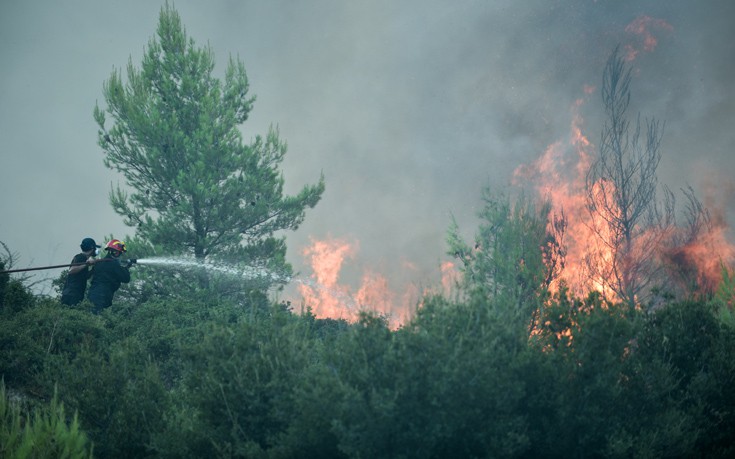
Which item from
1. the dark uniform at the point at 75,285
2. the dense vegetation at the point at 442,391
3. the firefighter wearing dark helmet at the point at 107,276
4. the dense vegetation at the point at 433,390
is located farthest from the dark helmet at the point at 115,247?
the dense vegetation at the point at 442,391

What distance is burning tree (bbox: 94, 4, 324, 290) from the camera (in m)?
21.2

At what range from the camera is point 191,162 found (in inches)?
841

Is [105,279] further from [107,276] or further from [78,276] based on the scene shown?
[78,276]

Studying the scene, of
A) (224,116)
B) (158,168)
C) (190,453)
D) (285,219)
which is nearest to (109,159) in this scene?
(158,168)

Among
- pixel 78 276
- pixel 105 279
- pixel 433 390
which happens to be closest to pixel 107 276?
pixel 105 279

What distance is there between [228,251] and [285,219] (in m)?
2.35

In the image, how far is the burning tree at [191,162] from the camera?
21.2m

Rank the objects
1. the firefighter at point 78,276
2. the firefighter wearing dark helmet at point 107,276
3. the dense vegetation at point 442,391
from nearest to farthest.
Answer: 1. the dense vegetation at point 442,391
2. the firefighter at point 78,276
3. the firefighter wearing dark helmet at point 107,276

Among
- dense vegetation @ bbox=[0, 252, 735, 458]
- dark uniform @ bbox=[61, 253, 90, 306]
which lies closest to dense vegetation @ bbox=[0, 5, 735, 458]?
dense vegetation @ bbox=[0, 252, 735, 458]

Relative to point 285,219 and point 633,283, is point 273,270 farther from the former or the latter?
point 633,283

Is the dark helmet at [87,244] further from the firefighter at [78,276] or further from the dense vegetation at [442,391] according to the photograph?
the dense vegetation at [442,391]

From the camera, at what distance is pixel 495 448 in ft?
20.7

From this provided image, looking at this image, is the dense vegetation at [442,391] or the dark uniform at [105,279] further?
the dark uniform at [105,279]

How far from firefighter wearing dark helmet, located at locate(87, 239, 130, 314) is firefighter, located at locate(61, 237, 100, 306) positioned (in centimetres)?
28
